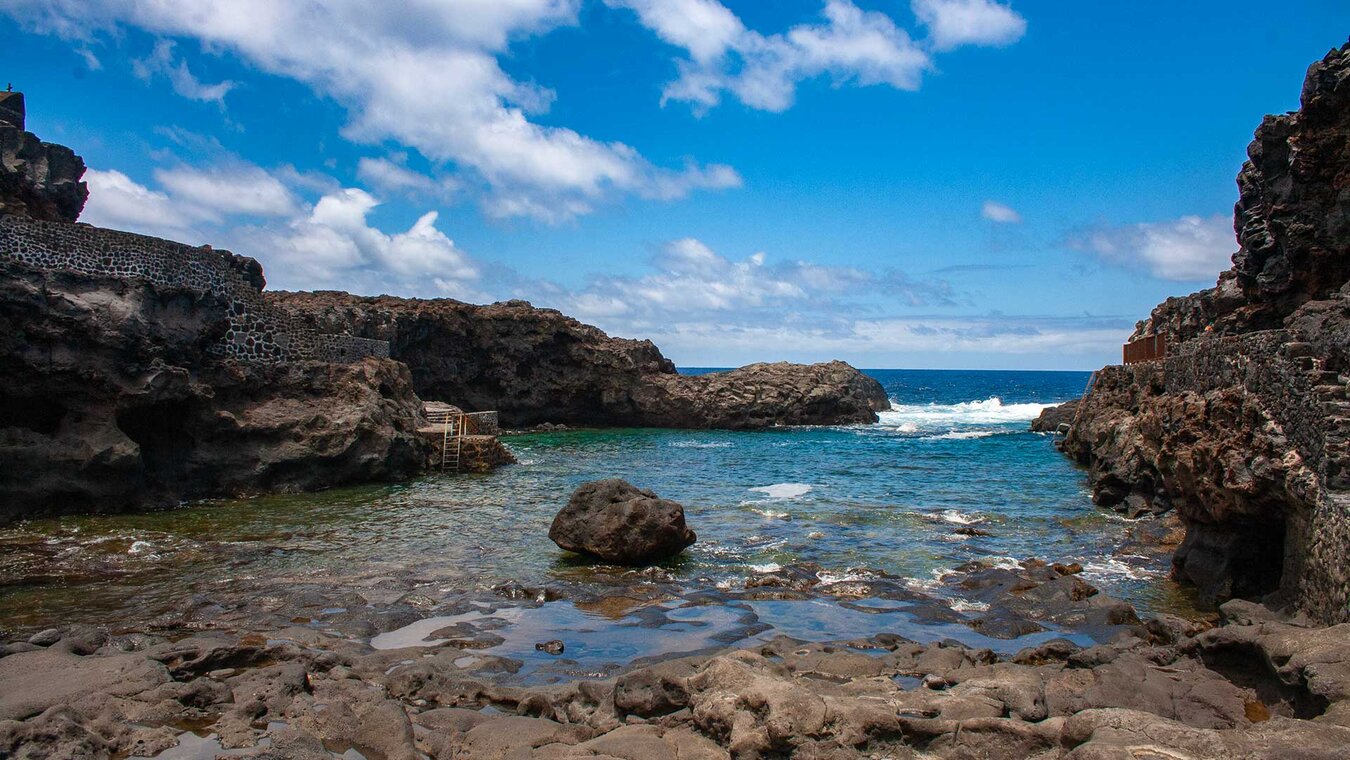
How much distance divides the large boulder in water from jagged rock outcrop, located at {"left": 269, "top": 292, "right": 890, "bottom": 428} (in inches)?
1455

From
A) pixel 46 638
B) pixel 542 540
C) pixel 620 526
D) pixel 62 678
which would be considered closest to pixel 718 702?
pixel 62 678

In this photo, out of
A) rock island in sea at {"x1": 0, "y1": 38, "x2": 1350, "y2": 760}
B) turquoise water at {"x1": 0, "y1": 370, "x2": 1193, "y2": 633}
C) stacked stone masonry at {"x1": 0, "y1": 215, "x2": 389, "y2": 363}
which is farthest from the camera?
stacked stone masonry at {"x1": 0, "y1": 215, "x2": 389, "y2": 363}

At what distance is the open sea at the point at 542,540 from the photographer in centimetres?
1402

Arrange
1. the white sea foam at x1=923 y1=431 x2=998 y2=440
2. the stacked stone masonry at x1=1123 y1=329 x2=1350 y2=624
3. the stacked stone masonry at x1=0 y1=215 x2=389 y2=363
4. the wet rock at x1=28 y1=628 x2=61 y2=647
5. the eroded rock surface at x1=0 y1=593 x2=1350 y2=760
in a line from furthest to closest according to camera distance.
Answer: the white sea foam at x1=923 y1=431 x2=998 y2=440 < the stacked stone masonry at x1=0 y1=215 x2=389 y2=363 < the wet rock at x1=28 y1=628 x2=61 y2=647 < the stacked stone masonry at x1=1123 y1=329 x2=1350 y2=624 < the eroded rock surface at x1=0 y1=593 x2=1350 y2=760

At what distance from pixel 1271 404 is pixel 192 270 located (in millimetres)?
28339

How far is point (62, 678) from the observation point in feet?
27.3

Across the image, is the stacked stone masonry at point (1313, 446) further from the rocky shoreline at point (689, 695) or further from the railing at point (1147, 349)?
the railing at point (1147, 349)

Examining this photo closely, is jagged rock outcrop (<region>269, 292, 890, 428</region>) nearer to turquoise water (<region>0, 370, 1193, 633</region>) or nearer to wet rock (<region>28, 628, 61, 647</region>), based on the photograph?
turquoise water (<region>0, 370, 1193, 633</region>)

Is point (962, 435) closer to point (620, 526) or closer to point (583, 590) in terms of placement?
point (620, 526)

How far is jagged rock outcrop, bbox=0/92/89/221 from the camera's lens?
2577 centimetres

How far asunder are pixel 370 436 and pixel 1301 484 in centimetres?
2666

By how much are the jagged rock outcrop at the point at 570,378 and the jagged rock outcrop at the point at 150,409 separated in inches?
928

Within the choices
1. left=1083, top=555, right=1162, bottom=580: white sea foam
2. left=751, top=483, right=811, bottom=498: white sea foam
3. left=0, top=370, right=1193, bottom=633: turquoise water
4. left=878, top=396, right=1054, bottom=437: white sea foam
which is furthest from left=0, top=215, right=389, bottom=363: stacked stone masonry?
left=878, top=396, right=1054, bottom=437: white sea foam

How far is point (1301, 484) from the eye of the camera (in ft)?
34.4
